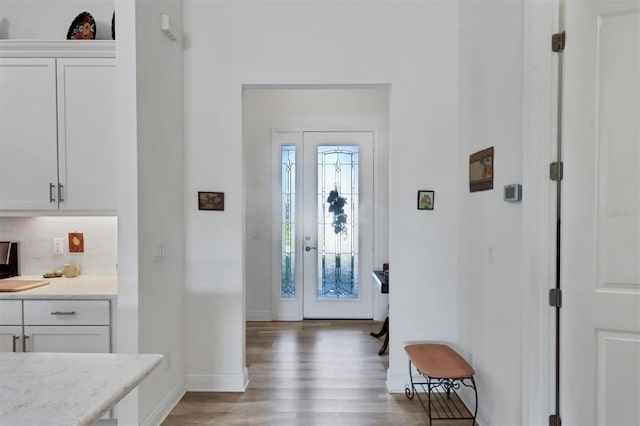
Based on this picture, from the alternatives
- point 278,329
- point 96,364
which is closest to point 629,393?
point 96,364

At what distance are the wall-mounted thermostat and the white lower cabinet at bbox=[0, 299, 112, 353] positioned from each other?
8.22ft

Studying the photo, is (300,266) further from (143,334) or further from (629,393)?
(629,393)

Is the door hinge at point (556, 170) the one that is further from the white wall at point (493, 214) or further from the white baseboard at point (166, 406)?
the white baseboard at point (166, 406)

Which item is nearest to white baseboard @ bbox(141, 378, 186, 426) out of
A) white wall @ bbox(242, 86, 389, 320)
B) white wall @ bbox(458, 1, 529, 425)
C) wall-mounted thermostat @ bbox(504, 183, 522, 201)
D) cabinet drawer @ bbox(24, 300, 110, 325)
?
cabinet drawer @ bbox(24, 300, 110, 325)

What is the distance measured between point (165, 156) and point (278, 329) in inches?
102

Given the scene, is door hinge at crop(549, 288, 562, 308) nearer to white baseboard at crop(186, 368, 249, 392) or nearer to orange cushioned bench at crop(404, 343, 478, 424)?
orange cushioned bench at crop(404, 343, 478, 424)

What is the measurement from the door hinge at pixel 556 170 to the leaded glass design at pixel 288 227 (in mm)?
3219

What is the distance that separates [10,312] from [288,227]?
2908mm

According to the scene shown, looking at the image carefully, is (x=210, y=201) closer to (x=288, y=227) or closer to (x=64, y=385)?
(x=288, y=227)

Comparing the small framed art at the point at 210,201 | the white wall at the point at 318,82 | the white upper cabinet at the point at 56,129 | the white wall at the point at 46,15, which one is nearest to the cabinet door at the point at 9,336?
the white upper cabinet at the point at 56,129

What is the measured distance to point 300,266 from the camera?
15.1 feet

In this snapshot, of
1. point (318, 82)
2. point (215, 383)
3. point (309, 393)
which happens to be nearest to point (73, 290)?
point (215, 383)

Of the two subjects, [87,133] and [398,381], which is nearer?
[87,133]

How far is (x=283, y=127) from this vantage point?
4578mm
